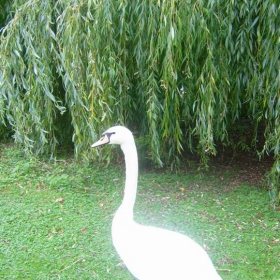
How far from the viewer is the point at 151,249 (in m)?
2.30

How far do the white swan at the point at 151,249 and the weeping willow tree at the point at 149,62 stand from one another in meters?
0.85

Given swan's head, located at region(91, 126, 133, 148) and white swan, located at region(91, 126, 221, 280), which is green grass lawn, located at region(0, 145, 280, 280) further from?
swan's head, located at region(91, 126, 133, 148)

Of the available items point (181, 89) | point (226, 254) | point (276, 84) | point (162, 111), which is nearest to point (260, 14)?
point (276, 84)

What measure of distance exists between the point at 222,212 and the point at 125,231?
1525mm

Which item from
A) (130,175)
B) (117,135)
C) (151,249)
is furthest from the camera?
(130,175)

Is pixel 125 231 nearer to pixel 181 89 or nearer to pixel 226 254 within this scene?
pixel 226 254

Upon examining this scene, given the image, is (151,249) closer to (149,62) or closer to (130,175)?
(130,175)

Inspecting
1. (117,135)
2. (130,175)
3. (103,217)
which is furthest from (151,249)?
(103,217)

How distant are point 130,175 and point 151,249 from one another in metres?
0.50


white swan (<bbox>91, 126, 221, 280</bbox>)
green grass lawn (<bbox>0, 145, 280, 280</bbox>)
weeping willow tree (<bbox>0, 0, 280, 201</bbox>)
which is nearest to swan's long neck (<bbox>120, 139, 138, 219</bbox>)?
white swan (<bbox>91, 126, 221, 280</bbox>)

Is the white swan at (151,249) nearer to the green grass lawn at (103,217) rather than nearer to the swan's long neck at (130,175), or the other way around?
the swan's long neck at (130,175)

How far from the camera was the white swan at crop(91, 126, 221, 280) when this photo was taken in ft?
7.16

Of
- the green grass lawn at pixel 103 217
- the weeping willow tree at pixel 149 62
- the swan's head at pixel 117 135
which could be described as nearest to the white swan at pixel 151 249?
the swan's head at pixel 117 135

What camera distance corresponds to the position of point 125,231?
8.04ft
